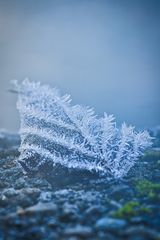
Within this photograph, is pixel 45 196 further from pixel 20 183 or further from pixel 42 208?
pixel 20 183

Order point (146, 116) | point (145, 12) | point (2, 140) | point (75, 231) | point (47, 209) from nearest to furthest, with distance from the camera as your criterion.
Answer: point (75, 231)
point (47, 209)
point (2, 140)
point (146, 116)
point (145, 12)

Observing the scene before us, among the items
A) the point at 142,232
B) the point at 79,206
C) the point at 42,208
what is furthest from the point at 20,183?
the point at 142,232

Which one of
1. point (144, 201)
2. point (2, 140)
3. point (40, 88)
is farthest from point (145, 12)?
point (144, 201)

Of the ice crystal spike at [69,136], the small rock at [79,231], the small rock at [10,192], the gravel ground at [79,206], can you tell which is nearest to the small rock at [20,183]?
the gravel ground at [79,206]

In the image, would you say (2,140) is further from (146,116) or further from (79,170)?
(146,116)

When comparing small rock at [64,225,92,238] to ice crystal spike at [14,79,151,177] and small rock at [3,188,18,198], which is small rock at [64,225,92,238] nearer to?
small rock at [3,188,18,198]

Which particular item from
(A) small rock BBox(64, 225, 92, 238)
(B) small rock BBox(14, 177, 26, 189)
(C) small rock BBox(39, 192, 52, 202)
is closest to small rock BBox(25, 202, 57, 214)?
(C) small rock BBox(39, 192, 52, 202)

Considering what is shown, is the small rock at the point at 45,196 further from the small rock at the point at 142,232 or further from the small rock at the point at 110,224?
the small rock at the point at 142,232
